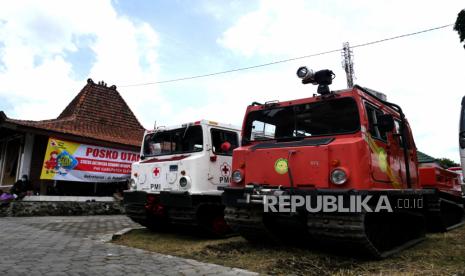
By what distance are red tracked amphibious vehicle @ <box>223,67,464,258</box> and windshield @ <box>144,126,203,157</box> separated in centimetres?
150

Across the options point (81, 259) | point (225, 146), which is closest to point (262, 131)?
point (225, 146)

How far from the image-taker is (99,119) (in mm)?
16922

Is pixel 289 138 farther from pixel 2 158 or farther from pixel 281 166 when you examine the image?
pixel 2 158

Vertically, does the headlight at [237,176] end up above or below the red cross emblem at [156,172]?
below

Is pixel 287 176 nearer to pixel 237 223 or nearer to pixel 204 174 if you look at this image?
pixel 237 223

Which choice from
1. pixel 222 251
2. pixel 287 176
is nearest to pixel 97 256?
pixel 222 251

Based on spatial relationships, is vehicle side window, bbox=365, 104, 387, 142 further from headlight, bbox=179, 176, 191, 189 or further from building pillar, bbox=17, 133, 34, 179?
building pillar, bbox=17, 133, 34, 179

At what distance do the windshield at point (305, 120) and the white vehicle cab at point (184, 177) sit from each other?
4.43 feet

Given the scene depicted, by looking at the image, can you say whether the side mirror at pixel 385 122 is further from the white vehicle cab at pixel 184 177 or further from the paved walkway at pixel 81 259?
the white vehicle cab at pixel 184 177

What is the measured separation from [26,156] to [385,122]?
42.7 ft

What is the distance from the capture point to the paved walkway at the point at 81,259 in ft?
15.7

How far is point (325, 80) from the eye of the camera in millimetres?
6070
